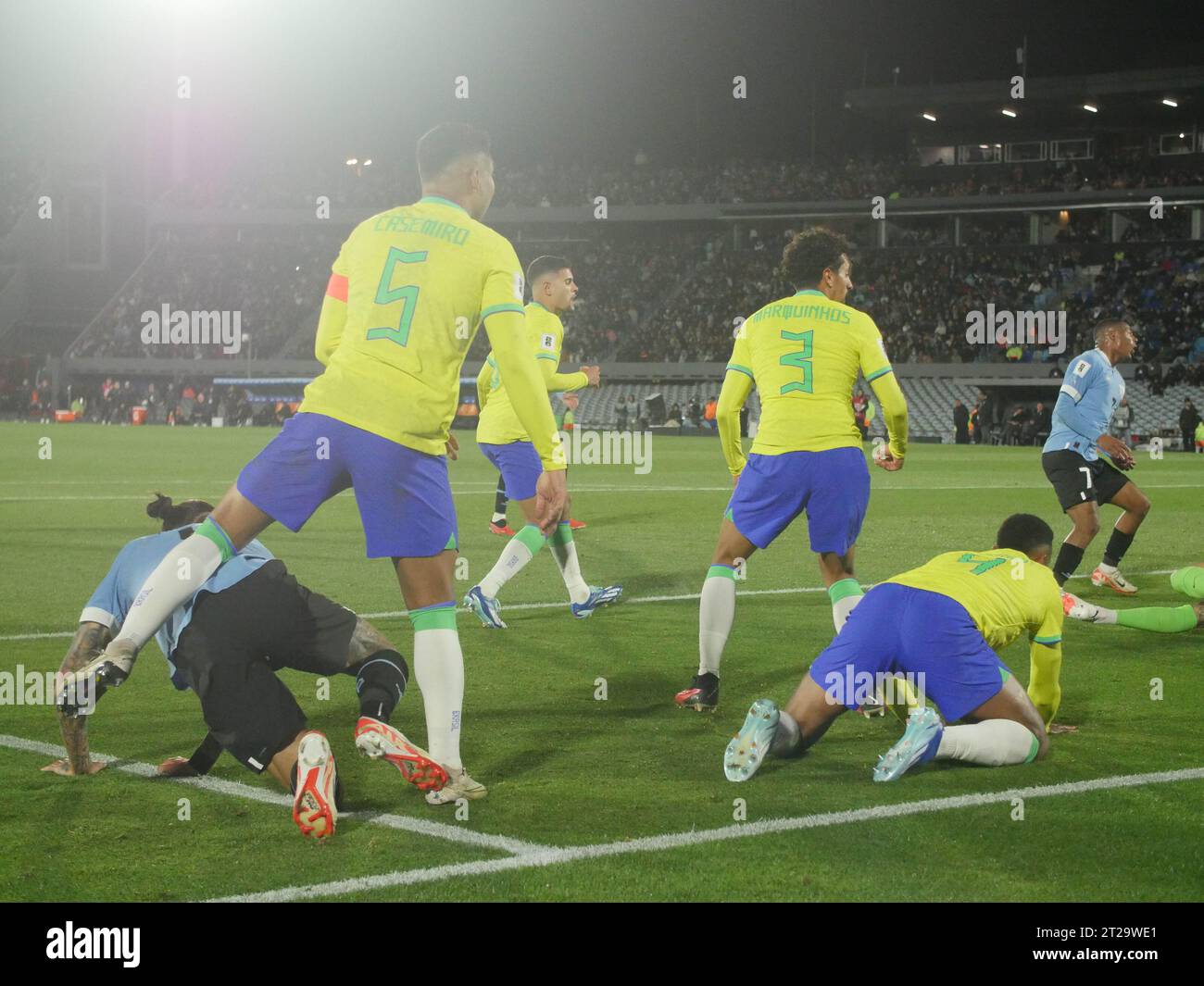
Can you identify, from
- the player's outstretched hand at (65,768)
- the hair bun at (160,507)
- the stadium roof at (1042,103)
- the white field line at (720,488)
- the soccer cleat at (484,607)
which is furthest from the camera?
the stadium roof at (1042,103)

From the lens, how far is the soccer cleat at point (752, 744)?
5.35 meters

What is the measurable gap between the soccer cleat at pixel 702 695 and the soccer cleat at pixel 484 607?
266 centimetres

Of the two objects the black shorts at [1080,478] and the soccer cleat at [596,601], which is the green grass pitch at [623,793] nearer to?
the soccer cleat at [596,601]

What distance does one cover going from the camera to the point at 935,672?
17.8ft

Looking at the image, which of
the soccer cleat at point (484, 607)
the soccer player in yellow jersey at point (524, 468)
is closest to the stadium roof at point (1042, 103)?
the soccer player in yellow jersey at point (524, 468)

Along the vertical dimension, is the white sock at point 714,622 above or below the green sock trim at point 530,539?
below

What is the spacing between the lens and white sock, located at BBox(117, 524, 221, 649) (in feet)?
16.0

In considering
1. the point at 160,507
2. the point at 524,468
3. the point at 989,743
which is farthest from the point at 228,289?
the point at 989,743

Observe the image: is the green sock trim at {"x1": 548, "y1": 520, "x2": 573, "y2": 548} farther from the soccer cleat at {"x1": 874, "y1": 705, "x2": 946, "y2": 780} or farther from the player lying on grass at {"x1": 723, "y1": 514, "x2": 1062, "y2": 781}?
the soccer cleat at {"x1": 874, "y1": 705, "x2": 946, "y2": 780}

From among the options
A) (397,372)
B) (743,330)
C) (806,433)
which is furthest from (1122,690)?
(397,372)

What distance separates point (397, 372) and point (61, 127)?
2955 inches

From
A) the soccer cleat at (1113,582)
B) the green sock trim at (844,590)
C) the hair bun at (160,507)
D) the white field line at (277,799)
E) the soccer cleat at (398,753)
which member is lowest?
the soccer cleat at (1113,582)
